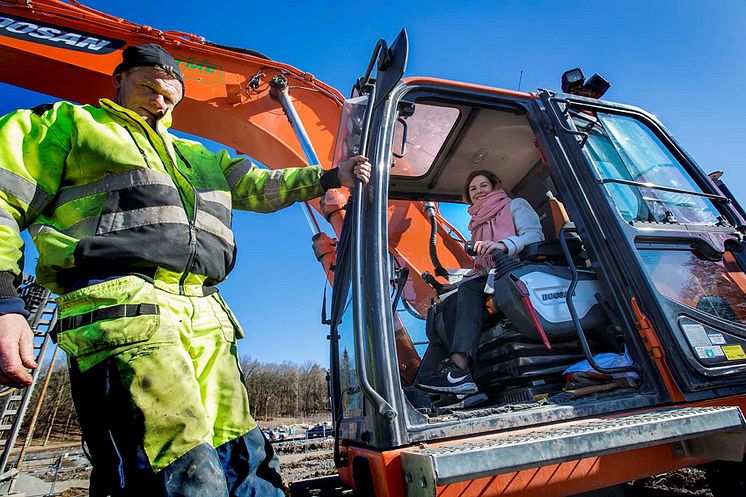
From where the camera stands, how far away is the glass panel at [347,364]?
1.79m

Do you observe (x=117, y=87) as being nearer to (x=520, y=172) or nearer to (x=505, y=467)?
(x=505, y=467)

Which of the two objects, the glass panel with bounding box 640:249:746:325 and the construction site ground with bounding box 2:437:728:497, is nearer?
the glass panel with bounding box 640:249:746:325

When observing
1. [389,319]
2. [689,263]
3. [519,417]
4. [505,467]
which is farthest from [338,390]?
[689,263]

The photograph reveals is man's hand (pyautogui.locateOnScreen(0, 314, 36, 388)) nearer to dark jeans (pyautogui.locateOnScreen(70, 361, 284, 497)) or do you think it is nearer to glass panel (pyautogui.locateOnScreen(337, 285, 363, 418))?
dark jeans (pyautogui.locateOnScreen(70, 361, 284, 497))

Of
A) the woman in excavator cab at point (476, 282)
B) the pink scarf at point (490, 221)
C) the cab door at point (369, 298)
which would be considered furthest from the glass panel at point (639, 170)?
the cab door at point (369, 298)

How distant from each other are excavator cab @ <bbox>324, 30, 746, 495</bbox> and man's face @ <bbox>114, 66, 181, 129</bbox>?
2.73 ft

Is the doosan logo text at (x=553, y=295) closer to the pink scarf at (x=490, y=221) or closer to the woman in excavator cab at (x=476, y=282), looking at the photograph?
the woman in excavator cab at (x=476, y=282)

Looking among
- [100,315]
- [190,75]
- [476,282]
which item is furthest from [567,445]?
[190,75]

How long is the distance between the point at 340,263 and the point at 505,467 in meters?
1.29

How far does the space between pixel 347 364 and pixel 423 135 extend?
1.73 metres

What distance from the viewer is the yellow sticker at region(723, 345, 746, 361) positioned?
1816 mm

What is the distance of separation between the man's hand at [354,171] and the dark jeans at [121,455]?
1.09 m

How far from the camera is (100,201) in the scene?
49.9 inches

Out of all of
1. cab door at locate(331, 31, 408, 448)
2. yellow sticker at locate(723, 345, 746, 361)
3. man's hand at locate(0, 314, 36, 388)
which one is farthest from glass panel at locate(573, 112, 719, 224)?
man's hand at locate(0, 314, 36, 388)
